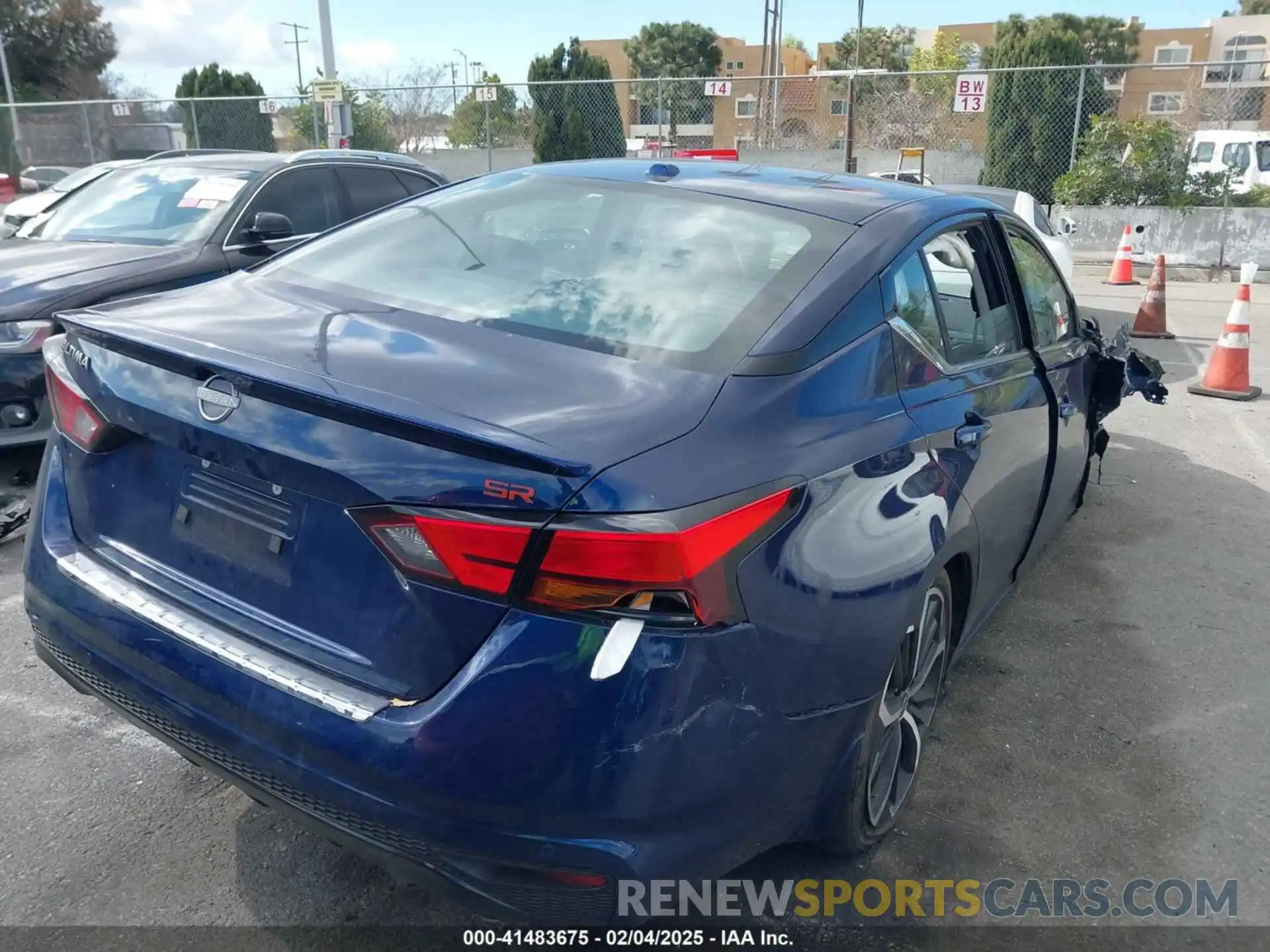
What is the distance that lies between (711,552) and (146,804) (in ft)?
6.24

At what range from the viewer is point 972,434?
2703 millimetres

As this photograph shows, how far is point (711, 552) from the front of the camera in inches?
69.0

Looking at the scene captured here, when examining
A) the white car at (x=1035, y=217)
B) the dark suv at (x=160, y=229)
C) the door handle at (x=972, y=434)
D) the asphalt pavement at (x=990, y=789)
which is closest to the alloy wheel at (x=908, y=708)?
the asphalt pavement at (x=990, y=789)

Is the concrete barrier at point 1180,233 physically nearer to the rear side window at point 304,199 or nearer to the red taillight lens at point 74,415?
the rear side window at point 304,199

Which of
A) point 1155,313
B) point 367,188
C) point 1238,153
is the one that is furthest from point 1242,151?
point 367,188

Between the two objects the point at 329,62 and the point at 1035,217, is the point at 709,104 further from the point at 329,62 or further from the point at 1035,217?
the point at 1035,217

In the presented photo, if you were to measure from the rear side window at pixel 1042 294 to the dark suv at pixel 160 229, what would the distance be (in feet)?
8.21

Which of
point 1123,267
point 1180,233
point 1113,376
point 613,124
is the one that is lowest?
point 1123,267

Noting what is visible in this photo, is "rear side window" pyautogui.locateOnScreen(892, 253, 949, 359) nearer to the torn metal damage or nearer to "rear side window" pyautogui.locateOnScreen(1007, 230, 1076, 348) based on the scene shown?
"rear side window" pyautogui.locateOnScreen(1007, 230, 1076, 348)

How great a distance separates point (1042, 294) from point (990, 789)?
1847mm

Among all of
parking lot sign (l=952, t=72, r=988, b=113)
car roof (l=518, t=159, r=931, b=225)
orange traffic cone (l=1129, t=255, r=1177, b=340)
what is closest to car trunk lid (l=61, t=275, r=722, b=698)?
car roof (l=518, t=159, r=931, b=225)

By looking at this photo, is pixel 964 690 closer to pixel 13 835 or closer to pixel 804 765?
pixel 804 765

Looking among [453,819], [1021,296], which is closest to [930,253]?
[1021,296]

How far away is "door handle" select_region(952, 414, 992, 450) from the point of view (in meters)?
2.63
